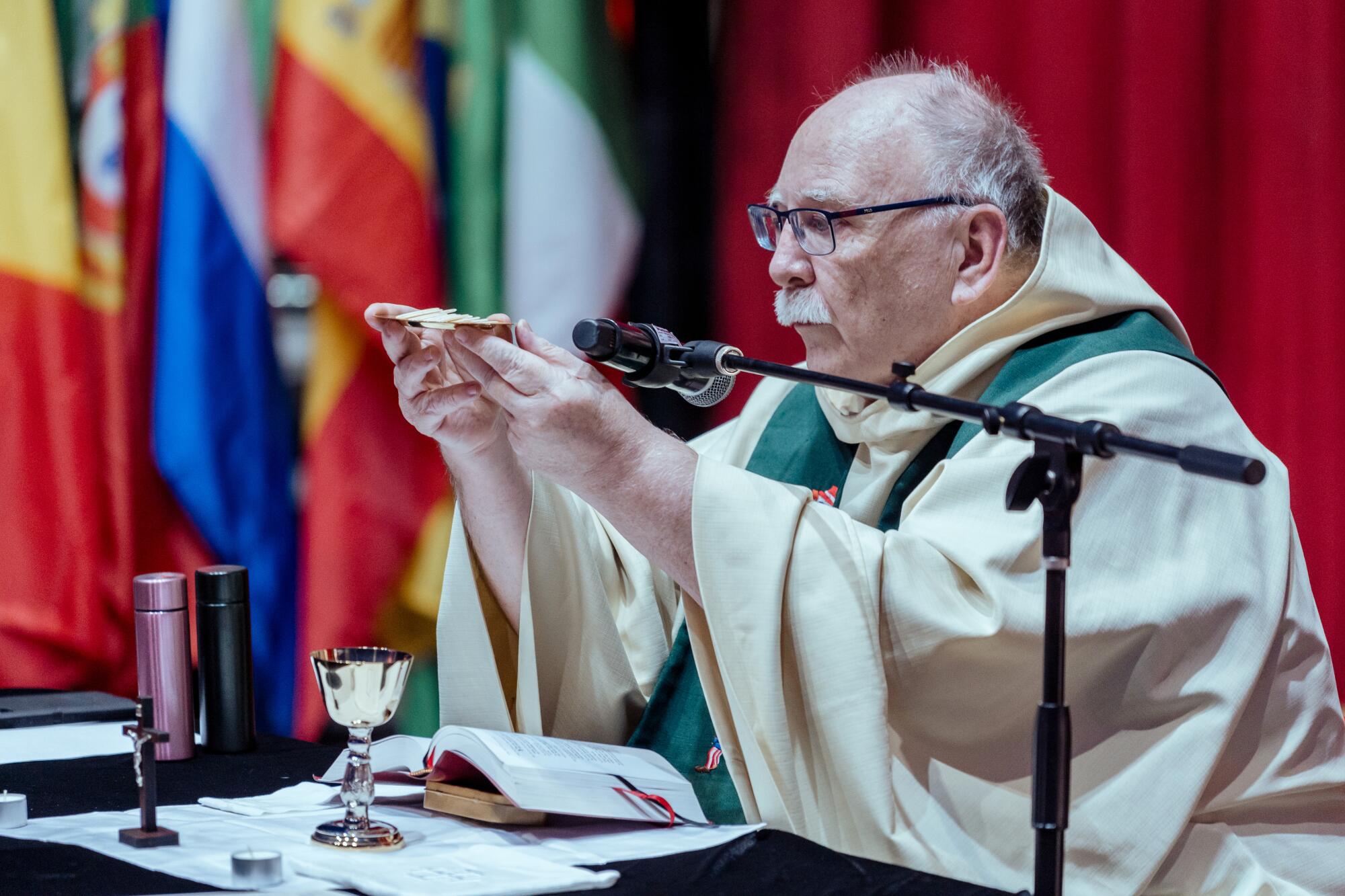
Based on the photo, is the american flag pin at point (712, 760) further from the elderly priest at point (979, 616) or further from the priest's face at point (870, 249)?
the priest's face at point (870, 249)

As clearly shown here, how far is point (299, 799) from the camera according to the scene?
1.67 meters

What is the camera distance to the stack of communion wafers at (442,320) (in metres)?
1.72

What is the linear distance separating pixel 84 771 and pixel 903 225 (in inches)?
52.3

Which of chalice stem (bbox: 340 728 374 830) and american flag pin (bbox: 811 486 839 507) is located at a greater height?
american flag pin (bbox: 811 486 839 507)

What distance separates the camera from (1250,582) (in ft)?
5.85

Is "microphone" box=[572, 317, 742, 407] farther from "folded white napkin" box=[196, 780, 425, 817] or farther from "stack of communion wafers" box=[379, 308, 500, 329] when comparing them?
"folded white napkin" box=[196, 780, 425, 817]

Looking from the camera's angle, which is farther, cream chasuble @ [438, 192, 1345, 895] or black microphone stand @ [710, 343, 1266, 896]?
cream chasuble @ [438, 192, 1345, 895]

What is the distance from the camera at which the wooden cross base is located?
1.42 m

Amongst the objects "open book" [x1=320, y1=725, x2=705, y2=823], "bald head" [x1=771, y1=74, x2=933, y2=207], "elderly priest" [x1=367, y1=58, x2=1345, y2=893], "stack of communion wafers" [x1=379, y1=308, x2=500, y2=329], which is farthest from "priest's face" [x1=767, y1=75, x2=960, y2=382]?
"open book" [x1=320, y1=725, x2=705, y2=823]

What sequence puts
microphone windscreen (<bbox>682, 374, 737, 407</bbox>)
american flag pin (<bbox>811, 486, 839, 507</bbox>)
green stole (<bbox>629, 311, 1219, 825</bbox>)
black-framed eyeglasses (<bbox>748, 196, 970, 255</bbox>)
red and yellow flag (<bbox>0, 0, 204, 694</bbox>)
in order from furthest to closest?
1. red and yellow flag (<bbox>0, 0, 204, 694</bbox>)
2. american flag pin (<bbox>811, 486, 839, 507</bbox>)
3. black-framed eyeglasses (<bbox>748, 196, 970, 255</bbox>)
4. green stole (<bbox>629, 311, 1219, 825</bbox>)
5. microphone windscreen (<bbox>682, 374, 737, 407</bbox>)

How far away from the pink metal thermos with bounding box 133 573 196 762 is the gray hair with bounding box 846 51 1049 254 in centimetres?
121

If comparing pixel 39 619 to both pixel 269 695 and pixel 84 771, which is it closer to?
pixel 269 695

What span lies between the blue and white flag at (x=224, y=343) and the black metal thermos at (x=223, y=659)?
2.78 feet

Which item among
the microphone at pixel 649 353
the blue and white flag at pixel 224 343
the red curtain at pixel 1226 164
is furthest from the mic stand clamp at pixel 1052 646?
the blue and white flag at pixel 224 343
